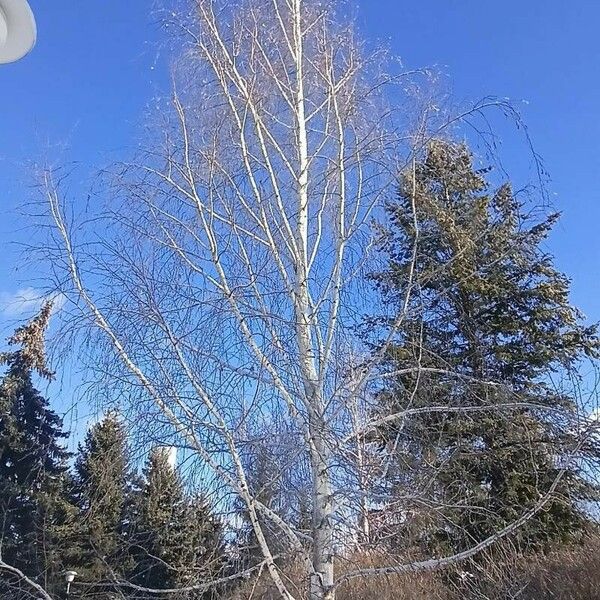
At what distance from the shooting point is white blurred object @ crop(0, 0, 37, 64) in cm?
156

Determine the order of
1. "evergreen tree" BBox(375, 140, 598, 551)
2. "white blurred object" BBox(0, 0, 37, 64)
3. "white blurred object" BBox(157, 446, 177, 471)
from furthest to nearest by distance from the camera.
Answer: "evergreen tree" BBox(375, 140, 598, 551), "white blurred object" BBox(157, 446, 177, 471), "white blurred object" BBox(0, 0, 37, 64)

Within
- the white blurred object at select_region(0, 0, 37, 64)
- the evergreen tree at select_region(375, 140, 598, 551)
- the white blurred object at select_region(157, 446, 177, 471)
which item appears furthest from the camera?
the evergreen tree at select_region(375, 140, 598, 551)

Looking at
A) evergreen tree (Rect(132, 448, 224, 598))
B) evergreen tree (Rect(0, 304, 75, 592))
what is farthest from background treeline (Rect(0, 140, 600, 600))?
evergreen tree (Rect(0, 304, 75, 592))

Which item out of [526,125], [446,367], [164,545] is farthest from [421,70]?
[164,545]

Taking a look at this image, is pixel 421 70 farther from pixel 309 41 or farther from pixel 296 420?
pixel 296 420

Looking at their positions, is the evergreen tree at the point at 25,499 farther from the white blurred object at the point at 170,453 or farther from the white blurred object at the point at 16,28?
the white blurred object at the point at 16,28

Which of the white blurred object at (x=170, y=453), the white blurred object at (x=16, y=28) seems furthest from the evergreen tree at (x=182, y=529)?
the white blurred object at (x=16, y=28)

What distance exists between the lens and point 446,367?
422 centimetres

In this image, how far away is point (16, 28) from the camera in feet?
5.20

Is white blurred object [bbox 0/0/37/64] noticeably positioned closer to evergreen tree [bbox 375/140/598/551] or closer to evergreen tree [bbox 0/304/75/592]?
evergreen tree [bbox 375/140/598/551]

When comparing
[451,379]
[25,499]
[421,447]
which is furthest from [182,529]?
[25,499]

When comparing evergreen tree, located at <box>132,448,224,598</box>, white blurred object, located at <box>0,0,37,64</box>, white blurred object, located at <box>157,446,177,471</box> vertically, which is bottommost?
evergreen tree, located at <box>132,448,224,598</box>

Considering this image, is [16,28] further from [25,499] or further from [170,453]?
[25,499]

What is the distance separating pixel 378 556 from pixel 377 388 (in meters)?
1.12
